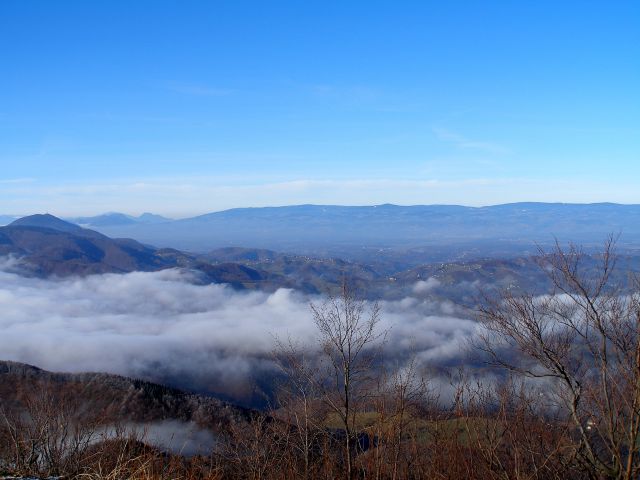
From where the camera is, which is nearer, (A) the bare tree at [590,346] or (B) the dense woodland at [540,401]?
(A) the bare tree at [590,346]

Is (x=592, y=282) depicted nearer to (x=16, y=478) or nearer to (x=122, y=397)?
(x=16, y=478)

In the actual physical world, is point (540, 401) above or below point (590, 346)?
below

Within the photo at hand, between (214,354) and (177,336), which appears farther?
(177,336)

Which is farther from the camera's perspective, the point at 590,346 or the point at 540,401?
the point at 540,401

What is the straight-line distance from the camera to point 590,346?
9.62 m

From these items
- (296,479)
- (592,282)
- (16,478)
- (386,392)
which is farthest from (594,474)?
(16,478)

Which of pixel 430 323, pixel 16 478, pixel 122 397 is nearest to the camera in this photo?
pixel 16 478

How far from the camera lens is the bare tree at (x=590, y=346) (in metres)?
8.80

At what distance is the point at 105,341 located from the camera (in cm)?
16250

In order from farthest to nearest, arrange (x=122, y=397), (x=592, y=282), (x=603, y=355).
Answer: (x=122, y=397) < (x=592, y=282) < (x=603, y=355)

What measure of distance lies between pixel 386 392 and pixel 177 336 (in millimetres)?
172106

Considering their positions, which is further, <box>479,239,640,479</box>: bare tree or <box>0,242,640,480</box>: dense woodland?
<box>0,242,640,480</box>: dense woodland

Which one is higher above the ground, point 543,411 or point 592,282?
point 592,282

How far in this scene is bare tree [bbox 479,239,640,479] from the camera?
28.9 ft
